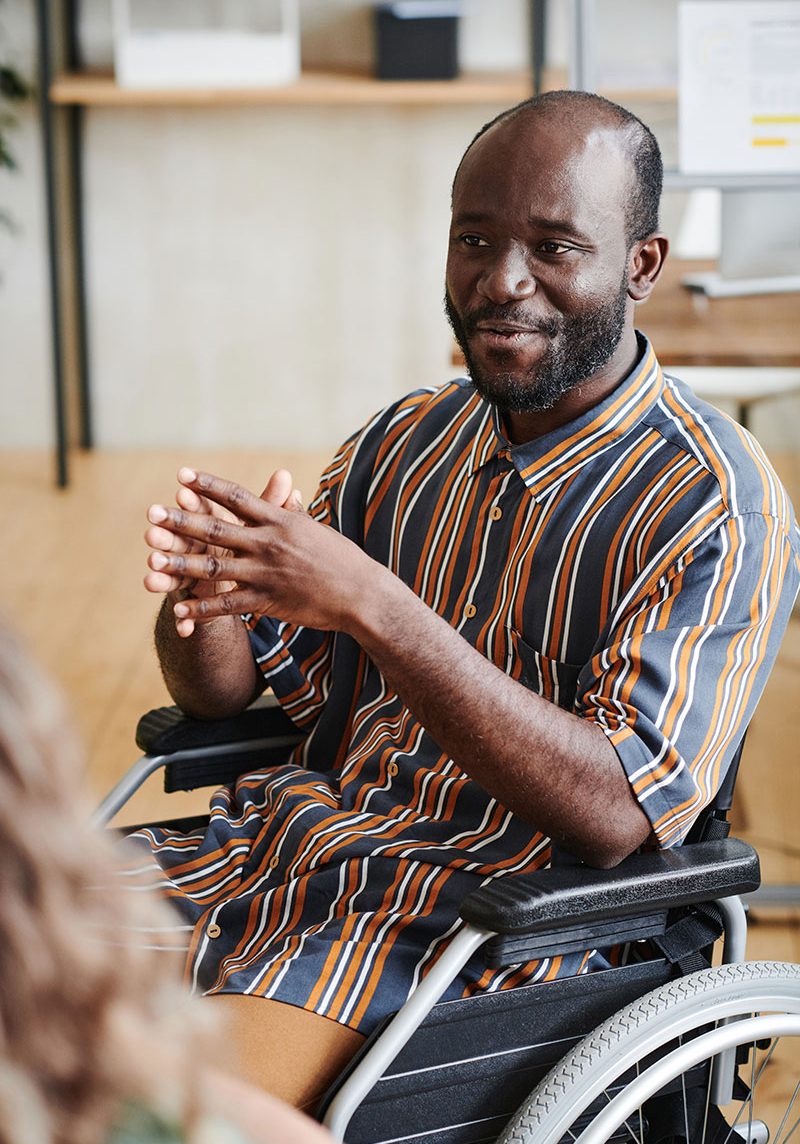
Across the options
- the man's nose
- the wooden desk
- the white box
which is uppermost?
the white box

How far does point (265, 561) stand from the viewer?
118 centimetres

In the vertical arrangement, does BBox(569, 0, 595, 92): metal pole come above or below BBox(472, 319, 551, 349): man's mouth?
above

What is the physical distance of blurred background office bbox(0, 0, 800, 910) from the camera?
4.36 meters

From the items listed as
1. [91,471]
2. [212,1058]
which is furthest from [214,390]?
[212,1058]

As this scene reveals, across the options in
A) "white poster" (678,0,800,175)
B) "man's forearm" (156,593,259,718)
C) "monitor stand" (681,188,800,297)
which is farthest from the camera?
"monitor stand" (681,188,800,297)

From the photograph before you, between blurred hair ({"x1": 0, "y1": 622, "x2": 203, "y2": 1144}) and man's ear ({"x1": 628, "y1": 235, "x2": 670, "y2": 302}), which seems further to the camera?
man's ear ({"x1": 628, "y1": 235, "x2": 670, "y2": 302})

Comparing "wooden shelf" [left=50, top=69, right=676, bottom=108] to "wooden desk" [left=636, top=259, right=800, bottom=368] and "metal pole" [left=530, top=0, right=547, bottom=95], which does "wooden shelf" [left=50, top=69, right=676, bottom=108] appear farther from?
"wooden desk" [left=636, top=259, right=800, bottom=368]

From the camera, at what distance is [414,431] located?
1.64m

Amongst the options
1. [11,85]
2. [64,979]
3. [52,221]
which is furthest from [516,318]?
[11,85]

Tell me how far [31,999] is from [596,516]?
908 mm

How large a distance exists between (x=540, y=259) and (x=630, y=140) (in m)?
0.14

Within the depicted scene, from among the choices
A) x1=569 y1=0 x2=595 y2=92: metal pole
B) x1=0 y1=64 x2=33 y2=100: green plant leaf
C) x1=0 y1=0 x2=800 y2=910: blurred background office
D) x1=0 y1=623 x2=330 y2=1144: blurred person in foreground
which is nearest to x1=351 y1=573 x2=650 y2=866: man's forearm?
x1=0 y1=623 x2=330 y2=1144: blurred person in foreground

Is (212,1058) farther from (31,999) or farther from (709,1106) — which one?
(709,1106)

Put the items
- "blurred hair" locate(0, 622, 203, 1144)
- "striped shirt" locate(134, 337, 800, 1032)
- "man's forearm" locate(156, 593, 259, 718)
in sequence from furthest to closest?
"man's forearm" locate(156, 593, 259, 718) < "striped shirt" locate(134, 337, 800, 1032) < "blurred hair" locate(0, 622, 203, 1144)
